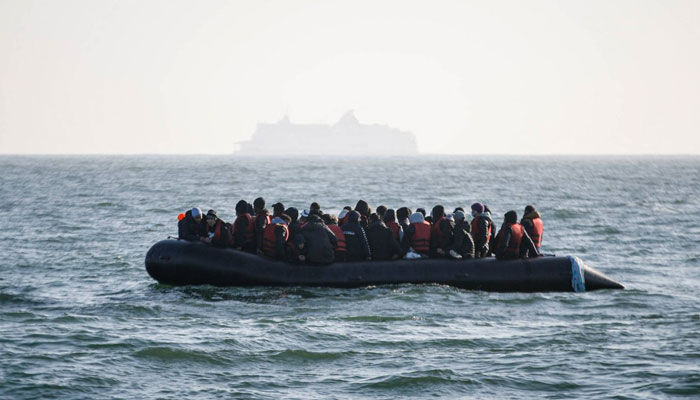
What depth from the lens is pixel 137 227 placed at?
31.5 m

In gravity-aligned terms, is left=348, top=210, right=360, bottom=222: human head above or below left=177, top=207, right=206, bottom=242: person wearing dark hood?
above

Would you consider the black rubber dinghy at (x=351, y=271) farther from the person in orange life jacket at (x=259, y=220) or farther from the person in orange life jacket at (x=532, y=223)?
the person in orange life jacket at (x=532, y=223)

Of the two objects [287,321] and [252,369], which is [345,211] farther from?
[252,369]

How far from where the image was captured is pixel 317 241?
16594 millimetres

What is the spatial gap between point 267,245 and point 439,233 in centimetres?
328

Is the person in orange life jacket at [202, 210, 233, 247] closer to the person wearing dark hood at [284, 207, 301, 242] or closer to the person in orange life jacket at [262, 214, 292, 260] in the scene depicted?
the person in orange life jacket at [262, 214, 292, 260]

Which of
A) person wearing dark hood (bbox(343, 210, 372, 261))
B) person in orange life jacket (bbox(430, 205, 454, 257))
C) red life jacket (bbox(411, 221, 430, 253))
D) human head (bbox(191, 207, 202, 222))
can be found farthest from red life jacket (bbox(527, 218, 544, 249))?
human head (bbox(191, 207, 202, 222))

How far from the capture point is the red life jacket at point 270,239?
16.8 m

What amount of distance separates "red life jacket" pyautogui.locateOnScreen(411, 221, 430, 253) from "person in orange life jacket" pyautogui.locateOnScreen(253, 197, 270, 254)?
2822mm

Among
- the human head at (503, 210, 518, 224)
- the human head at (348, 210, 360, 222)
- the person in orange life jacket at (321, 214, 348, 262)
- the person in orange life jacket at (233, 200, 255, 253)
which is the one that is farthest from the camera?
the person in orange life jacket at (233, 200, 255, 253)

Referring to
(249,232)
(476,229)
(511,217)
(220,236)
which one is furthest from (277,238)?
(511,217)

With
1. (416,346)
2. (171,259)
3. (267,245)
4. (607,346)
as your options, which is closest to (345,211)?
(267,245)

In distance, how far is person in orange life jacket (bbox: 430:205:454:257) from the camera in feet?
55.7

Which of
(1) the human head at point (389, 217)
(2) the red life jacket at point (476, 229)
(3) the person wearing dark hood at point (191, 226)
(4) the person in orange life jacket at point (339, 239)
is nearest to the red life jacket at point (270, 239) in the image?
(4) the person in orange life jacket at point (339, 239)
